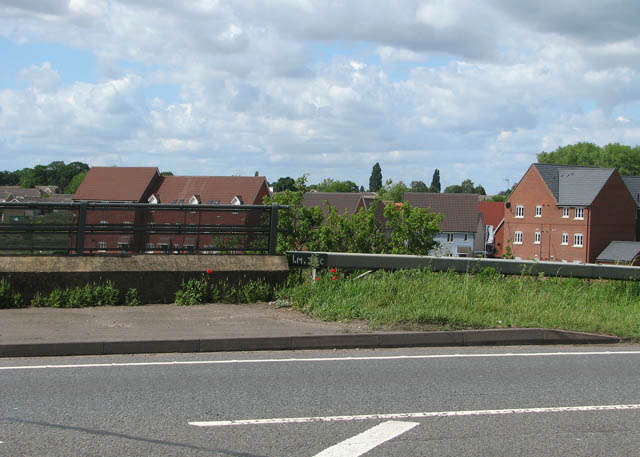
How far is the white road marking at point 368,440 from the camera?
17.4ft

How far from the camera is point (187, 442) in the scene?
216 inches

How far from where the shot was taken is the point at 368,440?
220 inches

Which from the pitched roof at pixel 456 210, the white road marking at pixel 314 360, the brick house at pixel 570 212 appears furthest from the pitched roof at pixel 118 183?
the white road marking at pixel 314 360

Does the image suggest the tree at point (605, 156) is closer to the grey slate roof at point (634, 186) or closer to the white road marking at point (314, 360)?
the grey slate roof at point (634, 186)

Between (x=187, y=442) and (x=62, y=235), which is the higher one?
(x=62, y=235)

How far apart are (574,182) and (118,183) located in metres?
56.2

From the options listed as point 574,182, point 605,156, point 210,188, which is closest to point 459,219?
point 574,182

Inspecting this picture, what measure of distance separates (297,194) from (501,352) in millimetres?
8626

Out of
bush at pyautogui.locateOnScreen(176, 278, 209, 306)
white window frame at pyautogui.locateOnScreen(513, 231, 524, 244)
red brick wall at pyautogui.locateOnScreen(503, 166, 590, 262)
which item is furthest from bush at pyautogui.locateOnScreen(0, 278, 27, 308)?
white window frame at pyautogui.locateOnScreen(513, 231, 524, 244)

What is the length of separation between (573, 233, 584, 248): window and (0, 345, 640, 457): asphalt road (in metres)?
80.2

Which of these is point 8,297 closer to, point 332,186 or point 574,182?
point 574,182

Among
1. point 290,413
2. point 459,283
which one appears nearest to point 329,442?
point 290,413

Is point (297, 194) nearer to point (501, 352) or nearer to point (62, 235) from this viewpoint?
point (62, 235)

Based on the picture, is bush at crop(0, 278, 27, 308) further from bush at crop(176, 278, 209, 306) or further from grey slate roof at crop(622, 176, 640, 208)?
grey slate roof at crop(622, 176, 640, 208)
